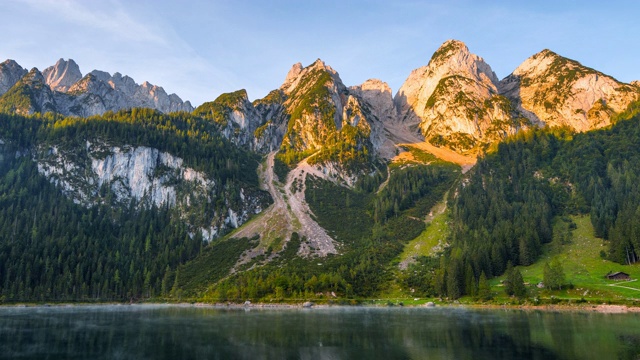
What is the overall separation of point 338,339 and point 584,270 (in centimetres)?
11123

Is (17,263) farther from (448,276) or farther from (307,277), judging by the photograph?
(448,276)

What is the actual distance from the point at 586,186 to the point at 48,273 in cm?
24008

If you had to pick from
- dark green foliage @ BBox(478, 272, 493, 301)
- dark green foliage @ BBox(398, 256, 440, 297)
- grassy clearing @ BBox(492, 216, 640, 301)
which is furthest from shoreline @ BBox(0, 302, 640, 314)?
dark green foliage @ BBox(398, 256, 440, 297)

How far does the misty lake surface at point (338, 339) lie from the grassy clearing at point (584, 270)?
30879mm

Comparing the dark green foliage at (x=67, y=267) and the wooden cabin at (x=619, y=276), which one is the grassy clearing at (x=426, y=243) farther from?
the dark green foliage at (x=67, y=267)

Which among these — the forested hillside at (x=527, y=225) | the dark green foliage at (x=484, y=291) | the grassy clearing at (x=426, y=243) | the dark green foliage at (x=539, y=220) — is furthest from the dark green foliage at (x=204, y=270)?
the dark green foliage at (x=484, y=291)

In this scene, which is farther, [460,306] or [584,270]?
[584,270]

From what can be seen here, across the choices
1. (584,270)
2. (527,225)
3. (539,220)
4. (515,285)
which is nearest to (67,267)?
(515,285)

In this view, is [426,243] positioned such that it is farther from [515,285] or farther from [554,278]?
[554,278]

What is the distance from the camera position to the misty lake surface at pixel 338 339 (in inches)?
1945

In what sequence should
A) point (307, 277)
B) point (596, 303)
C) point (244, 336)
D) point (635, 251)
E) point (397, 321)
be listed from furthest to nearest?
point (307, 277) < point (635, 251) < point (596, 303) < point (397, 321) < point (244, 336)

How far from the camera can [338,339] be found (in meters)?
61.4

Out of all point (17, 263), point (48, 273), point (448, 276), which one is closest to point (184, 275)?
point (48, 273)

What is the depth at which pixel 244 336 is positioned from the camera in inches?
2547
